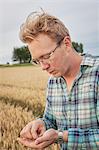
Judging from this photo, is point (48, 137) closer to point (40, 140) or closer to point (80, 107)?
point (40, 140)

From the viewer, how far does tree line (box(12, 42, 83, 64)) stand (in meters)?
1.67

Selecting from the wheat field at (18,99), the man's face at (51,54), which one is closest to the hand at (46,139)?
the man's face at (51,54)

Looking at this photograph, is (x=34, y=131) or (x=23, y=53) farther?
(x=23, y=53)

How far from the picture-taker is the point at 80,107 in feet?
3.28

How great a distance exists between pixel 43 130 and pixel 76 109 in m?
0.11

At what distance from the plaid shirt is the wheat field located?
67cm

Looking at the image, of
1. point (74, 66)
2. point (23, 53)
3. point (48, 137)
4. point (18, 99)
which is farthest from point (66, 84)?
point (18, 99)

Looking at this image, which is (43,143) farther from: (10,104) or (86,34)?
(10,104)

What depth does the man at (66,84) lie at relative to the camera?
0.93 metres

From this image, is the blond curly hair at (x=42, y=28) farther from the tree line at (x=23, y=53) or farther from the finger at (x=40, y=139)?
the tree line at (x=23, y=53)

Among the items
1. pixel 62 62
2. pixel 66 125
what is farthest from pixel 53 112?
pixel 62 62

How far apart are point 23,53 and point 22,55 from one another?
0.01 m

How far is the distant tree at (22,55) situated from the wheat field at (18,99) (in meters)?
0.06

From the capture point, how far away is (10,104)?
A: 193 cm
